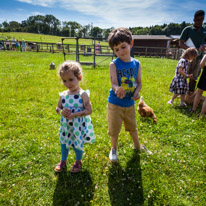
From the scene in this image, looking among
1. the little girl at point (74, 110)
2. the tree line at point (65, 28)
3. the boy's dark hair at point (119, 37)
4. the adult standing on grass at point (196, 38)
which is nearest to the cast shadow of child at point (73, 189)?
the little girl at point (74, 110)

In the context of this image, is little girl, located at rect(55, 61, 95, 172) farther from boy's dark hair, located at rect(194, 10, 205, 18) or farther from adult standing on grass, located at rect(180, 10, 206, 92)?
boy's dark hair, located at rect(194, 10, 205, 18)

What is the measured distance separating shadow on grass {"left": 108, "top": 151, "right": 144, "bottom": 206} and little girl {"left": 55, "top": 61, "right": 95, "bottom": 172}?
0.88m

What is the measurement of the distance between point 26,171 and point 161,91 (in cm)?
671

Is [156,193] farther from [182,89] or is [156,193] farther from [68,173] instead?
[182,89]

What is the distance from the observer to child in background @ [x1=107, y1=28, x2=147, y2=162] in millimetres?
2416

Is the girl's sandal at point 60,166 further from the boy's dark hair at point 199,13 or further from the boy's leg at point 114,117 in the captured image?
the boy's dark hair at point 199,13

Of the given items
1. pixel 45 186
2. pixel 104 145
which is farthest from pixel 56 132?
pixel 45 186

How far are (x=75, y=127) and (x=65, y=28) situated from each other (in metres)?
152

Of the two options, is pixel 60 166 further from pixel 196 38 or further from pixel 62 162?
pixel 196 38

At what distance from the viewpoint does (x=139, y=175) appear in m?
2.93

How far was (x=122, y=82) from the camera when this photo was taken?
104 inches

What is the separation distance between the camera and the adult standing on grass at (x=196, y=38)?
5359mm

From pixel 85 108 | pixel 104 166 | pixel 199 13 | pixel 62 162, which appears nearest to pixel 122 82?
pixel 85 108

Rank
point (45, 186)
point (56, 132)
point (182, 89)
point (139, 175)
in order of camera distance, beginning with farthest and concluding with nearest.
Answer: point (182, 89) < point (56, 132) < point (139, 175) < point (45, 186)
